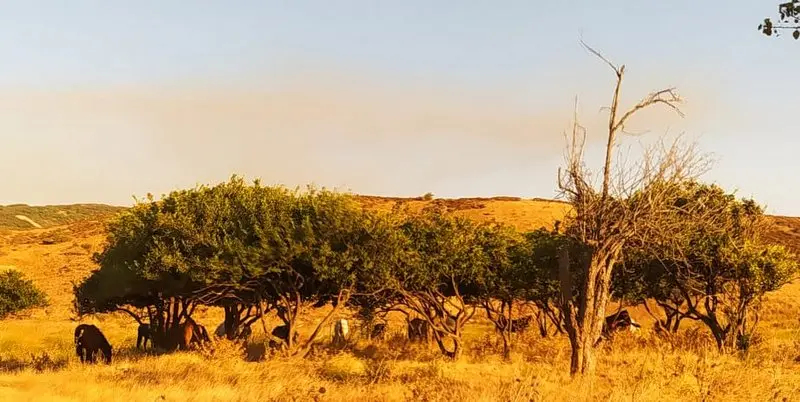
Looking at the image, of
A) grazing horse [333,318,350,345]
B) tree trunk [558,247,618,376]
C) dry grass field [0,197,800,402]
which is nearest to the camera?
dry grass field [0,197,800,402]

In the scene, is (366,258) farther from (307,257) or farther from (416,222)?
(416,222)

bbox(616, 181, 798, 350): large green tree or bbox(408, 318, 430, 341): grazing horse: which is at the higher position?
bbox(616, 181, 798, 350): large green tree

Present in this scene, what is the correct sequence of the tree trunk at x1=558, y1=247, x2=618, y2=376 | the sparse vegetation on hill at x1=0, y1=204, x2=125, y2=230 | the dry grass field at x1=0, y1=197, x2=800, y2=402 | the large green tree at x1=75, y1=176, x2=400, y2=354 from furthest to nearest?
the sparse vegetation on hill at x1=0, y1=204, x2=125, y2=230 < the large green tree at x1=75, y1=176, x2=400, y2=354 < the tree trunk at x1=558, y1=247, x2=618, y2=376 < the dry grass field at x1=0, y1=197, x2=800, y2=402

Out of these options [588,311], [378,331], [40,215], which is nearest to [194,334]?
[378,331]

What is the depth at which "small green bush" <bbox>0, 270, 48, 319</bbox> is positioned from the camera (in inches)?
1836

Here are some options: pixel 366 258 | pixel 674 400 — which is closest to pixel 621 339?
pixel 366 258

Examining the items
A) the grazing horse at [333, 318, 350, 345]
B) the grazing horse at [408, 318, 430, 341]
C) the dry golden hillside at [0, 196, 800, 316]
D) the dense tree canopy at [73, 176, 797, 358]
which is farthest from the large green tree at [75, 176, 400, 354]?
the dry golden hillside at [0, 196, 800, 316]

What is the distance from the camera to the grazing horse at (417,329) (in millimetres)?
30000

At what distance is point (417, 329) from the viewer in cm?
3080

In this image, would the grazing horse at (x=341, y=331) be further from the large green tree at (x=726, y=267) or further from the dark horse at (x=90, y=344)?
the large green tree at (x=726, y=267)

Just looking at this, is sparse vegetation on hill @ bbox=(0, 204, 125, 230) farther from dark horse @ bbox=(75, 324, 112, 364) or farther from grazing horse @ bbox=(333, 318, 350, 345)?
dark horse @ bbox=(75, 324, 112, 364)

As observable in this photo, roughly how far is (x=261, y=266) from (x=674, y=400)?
46.1ft

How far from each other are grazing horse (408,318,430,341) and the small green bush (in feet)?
109

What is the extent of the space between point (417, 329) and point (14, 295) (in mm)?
34111
